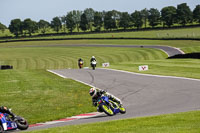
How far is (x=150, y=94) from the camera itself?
18141 mm

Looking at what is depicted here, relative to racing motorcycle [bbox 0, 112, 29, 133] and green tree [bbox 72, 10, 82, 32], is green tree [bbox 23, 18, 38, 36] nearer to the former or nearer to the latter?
green tree [bbox 72, 10, 82, 32]

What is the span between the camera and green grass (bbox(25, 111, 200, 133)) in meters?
9.11

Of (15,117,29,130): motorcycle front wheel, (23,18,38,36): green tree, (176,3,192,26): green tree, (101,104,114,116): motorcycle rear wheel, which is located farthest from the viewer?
(23,18,38,36): green tree

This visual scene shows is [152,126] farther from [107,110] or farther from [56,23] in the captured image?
[56,23]

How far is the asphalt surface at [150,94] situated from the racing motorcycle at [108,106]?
0.83 ft

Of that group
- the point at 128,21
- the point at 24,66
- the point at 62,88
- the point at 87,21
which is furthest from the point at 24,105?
the point at 87,21

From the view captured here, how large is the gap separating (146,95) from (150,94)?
0.34m

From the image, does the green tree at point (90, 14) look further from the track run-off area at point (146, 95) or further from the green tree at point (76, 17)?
the track run-off area at point (146, 95)

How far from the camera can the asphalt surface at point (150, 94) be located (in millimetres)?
13234

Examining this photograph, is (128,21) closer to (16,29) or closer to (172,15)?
(172,15)

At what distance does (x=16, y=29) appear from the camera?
17775cm

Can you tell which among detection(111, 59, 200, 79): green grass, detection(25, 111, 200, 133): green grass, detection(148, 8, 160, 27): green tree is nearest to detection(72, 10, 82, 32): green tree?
detection(148, 8, 160, 27): green tree

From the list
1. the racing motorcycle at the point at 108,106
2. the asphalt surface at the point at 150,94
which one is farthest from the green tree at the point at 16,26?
the racing motorcycle at the point at 108,106

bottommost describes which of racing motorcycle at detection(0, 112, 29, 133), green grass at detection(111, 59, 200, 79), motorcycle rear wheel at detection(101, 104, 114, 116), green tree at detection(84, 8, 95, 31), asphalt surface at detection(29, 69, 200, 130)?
green grass at detection(111, 59, 200, 79)
